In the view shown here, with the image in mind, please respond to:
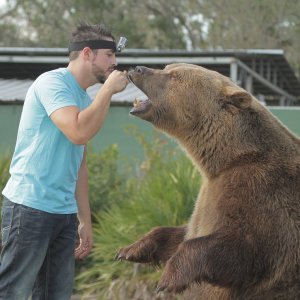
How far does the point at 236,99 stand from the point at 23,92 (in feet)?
39.9

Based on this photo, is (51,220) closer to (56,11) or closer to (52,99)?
(52,99)

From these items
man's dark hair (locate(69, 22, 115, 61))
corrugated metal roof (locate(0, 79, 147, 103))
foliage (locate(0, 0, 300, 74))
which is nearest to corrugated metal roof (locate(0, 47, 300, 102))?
corrugated metal roof (locate(0, 79, 147, 103))

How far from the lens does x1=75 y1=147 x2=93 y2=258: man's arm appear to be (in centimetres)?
529

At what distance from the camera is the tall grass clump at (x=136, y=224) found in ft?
25.1

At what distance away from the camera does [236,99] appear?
4609 millimetres

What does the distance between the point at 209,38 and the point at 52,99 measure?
34920mm

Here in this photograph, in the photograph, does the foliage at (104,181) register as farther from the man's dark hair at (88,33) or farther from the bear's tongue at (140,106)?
the bear's tongue at (140,106)

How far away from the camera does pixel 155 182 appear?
8328mm

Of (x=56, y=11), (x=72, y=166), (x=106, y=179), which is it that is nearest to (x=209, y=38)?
→ (x=56, y=11)

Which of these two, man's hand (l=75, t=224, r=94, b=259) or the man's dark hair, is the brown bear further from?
man's hand (l=75, t=224, r=94, b=259)

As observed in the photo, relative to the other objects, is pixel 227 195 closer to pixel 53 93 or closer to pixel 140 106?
pixel 140 106

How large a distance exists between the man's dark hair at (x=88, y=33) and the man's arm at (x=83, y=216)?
2.69 ft

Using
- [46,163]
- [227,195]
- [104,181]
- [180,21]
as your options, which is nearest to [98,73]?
[46,163]

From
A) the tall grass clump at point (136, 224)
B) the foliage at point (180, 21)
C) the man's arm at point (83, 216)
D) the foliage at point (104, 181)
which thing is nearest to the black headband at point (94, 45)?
the man's arm at point (83, 216)
